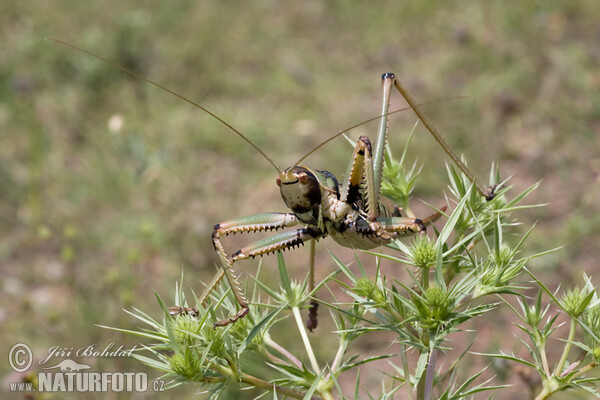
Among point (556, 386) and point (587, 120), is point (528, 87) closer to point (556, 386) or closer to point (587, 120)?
point (587, 120)

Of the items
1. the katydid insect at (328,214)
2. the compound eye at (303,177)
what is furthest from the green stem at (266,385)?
the compound eye at (303,177)

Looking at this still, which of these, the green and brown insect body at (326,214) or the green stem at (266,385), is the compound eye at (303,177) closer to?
the green and brown insect body at (326,214)

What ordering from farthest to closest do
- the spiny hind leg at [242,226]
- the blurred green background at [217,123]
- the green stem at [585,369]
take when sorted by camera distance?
the blurred green background at [217,123] → the spiny hind leg at [242,226] → the green stem at [585,369]

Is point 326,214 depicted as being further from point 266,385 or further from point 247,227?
point 266,385

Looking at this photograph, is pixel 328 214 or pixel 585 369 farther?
pixel 328 214

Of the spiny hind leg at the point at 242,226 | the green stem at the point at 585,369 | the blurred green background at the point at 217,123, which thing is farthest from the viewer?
the blurred green background at the point at 217,123

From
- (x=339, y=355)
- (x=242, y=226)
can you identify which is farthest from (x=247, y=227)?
(x=339, y=355)

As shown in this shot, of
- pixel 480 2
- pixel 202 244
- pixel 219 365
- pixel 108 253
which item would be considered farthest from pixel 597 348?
pixel 480 2

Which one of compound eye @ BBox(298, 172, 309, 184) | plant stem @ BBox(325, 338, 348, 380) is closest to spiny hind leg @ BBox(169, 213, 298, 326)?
compound eye @ BBox(298, 172, 309, 184)
